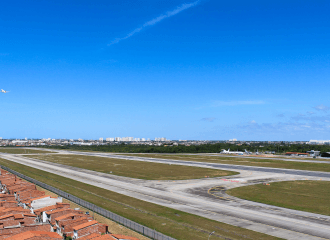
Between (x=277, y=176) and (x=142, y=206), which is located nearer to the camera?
(x=142, y=206)

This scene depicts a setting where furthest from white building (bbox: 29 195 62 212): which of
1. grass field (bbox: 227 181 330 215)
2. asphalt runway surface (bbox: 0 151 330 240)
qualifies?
grass field (bbox: 227 181 330 215)

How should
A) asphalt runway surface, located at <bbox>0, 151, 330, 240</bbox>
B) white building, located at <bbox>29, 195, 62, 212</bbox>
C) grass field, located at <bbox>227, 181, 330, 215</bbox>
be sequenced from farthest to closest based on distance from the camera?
grass field, located at <bbox>227, 181, 330, 215</bbox>
white building, located at <bbox>29, 195, 62, 212</bbox>
asphalt runway surface, located at <bbox>0, 151, 330, 240</bbox>

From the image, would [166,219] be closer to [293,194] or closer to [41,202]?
[41,202]

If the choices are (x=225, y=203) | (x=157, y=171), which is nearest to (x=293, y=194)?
(x=225, y=203)

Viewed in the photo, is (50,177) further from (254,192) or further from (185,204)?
→ (254,192)

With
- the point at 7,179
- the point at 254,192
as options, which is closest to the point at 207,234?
the point at 254,192

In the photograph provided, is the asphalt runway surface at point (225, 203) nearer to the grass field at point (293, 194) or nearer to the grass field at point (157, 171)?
the grass field at point (293, 194)

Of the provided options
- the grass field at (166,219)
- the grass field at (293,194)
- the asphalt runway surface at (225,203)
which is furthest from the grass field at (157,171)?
the grass field at (166,219)

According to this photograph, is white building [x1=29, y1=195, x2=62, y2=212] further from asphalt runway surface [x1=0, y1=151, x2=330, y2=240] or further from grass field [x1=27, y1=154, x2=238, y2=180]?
grass field [x1=27, y1=154, x2=238, y2=180]
